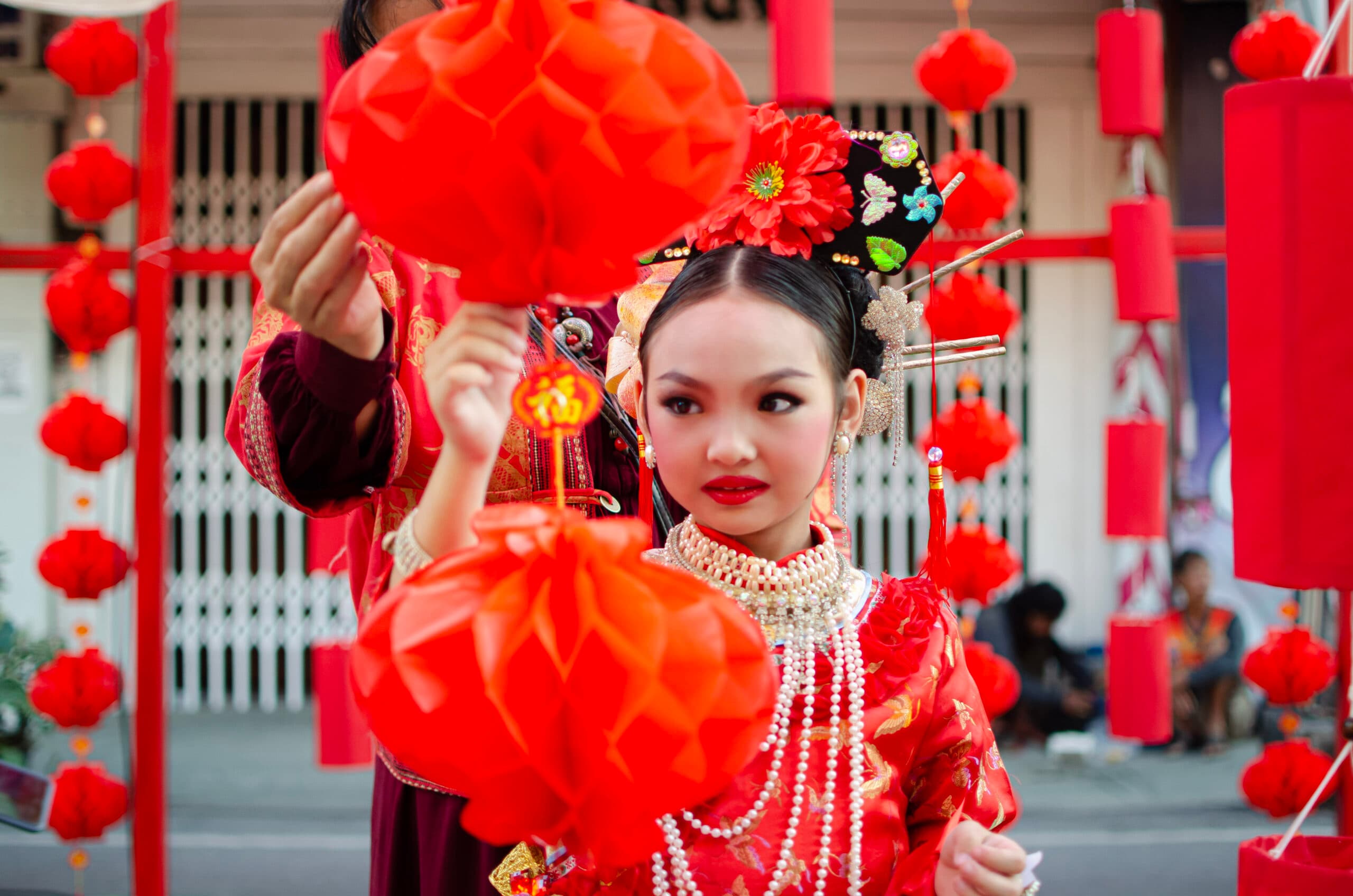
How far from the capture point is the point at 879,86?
5.56 meters

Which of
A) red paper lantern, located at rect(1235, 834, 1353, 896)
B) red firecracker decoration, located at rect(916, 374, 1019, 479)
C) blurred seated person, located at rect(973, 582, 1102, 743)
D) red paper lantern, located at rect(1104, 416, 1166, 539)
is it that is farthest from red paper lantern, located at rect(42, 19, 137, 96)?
blurred seated person, located at rect(973, 582, 1102, 743)

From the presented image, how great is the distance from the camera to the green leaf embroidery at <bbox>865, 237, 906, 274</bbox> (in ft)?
3.92

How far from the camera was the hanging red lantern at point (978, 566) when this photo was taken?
2.42 metres

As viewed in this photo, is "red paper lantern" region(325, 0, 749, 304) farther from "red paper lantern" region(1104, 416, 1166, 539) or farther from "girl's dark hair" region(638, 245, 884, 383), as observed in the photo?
"red paper lantern" region(1104, 416, 1166, 539)

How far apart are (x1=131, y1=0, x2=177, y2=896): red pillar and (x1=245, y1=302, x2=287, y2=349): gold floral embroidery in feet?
4.35

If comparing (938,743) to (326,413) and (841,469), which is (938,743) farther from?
(326,413)

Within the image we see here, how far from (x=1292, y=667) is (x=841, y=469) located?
5.58 ft

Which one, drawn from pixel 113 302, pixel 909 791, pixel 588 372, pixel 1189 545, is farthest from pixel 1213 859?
pixel 113 302

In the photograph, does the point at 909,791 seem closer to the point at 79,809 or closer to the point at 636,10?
the point at 636,10

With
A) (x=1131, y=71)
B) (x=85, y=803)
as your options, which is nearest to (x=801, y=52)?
(x=1131, y=71)

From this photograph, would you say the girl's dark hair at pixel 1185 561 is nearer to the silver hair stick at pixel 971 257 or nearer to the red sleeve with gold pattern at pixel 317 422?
the silver hair stick at pixel 971 257

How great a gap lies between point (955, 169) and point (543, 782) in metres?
2.00

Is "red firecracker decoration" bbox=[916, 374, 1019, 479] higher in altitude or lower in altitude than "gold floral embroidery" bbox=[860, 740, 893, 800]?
higher

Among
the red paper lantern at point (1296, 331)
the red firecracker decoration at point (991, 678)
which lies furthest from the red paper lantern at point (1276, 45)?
the red firecracker decoration at point (991, 678)
